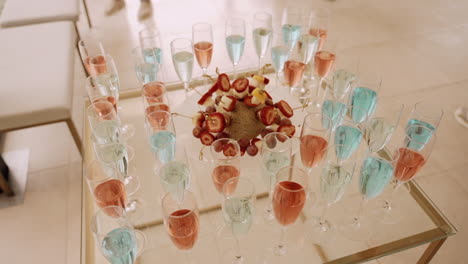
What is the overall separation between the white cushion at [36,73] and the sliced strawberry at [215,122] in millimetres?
936

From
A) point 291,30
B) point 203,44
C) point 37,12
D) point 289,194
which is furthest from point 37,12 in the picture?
point 289,194

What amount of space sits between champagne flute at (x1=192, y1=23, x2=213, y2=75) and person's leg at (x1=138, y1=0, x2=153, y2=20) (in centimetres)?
216

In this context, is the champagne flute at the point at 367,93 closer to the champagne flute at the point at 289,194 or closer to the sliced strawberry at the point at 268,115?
the sliced strawberry at the point at 268,115

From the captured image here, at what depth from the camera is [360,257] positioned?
1.09 metres

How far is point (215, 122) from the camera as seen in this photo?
4.11 feet

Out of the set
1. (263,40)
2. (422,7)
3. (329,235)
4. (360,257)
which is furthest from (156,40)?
(422,7)

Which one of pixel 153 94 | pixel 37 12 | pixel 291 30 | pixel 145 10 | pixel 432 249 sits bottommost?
pixel 145 10

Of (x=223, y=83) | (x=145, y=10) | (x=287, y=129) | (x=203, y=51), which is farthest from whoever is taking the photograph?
(x=145, y=10)

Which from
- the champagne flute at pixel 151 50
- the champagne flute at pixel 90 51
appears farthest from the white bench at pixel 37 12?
the champagne flute at pixel 151 50

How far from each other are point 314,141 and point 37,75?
5.13ft

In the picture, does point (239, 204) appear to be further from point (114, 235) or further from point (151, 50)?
point (151, 50)

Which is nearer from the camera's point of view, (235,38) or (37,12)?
(235,38)

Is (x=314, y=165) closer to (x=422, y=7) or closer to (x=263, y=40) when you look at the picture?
(x=263, y=40)

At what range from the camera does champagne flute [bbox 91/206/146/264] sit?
0.94 m
